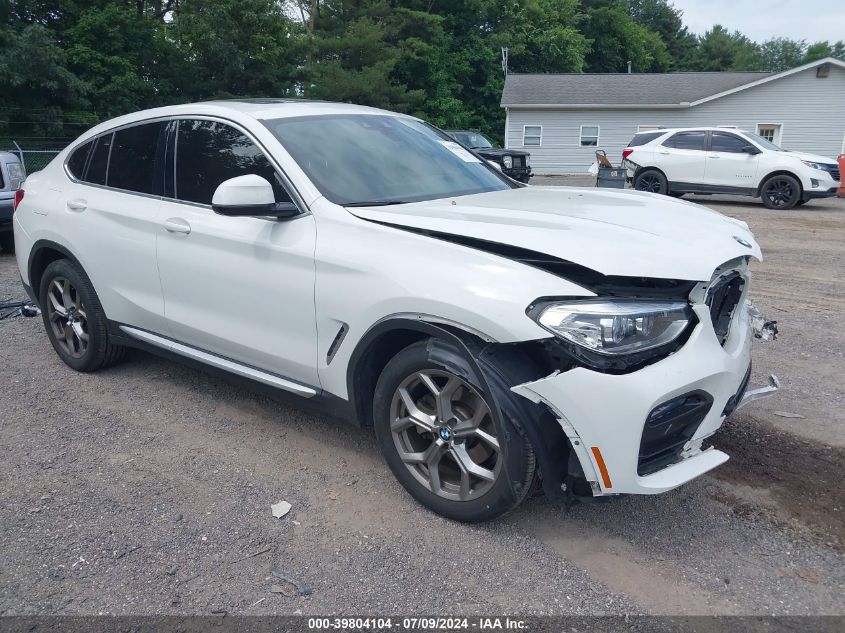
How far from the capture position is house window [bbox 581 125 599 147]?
3206cm

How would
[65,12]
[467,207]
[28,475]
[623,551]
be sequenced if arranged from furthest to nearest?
1. [65,12]
2. [28,475]
3. [467,207]
4. [623,551]

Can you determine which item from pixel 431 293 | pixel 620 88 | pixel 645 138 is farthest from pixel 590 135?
pixel 431 293

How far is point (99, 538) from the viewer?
122 inches

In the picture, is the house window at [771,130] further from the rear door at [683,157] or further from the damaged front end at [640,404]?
the damaged front end at [640,404]

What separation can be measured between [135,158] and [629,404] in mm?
3457

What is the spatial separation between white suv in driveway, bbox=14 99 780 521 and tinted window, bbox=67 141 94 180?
395 mm

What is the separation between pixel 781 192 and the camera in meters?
15.6

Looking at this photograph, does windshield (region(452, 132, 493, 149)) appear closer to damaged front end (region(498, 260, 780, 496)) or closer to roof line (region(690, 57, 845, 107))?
roof line (region(690, 57, 845, 107))

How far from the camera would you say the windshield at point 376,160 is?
143 inches

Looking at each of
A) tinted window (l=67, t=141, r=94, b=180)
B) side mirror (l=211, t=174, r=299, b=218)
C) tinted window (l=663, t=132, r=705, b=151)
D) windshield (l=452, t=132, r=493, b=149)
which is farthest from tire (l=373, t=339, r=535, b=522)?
windshield (l=452, t=132, r=493, b=149)

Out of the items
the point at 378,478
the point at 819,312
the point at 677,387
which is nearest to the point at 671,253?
the point at 677,387

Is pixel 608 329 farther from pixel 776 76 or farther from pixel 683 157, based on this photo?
pixel 776 76

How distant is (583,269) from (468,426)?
2.63 ft

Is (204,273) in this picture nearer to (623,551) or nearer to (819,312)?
(623,551)
